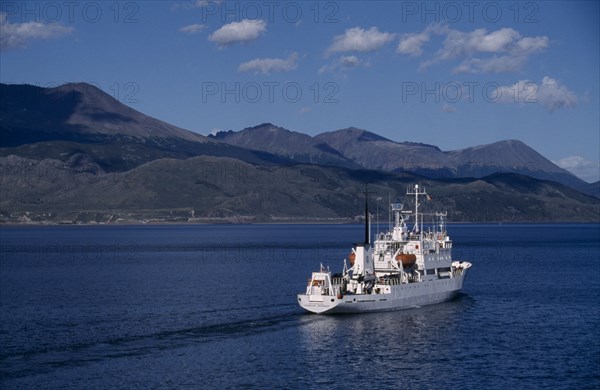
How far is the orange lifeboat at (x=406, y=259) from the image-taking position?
9869 cm

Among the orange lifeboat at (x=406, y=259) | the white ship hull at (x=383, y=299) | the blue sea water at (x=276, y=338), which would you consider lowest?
the blue sea water at (x=276, y=338)

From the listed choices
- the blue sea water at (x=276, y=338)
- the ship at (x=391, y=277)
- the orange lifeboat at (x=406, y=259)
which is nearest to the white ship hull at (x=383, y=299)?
the ship at (x=391, y=277)

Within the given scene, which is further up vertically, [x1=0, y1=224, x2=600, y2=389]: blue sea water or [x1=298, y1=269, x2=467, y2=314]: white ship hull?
[x1=298, y1=269, x2=467, y2=314]: white ship hull

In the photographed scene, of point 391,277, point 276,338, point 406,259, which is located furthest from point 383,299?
point 276,338

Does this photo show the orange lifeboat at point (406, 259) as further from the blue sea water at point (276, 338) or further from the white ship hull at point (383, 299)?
the blue sea water at point (276, 338)

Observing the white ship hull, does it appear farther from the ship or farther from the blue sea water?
the blue sea water

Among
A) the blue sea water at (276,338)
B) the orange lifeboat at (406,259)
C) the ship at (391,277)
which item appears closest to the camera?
the blue sea water at (276,338)

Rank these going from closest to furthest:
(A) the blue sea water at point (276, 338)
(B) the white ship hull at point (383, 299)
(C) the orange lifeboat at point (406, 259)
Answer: (A) the blue sea water at point (276, 338) → (B) the white ship hull at point (383, 299) → (C) the orange lifeboat at point (406, 259)

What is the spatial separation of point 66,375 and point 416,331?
36023mm

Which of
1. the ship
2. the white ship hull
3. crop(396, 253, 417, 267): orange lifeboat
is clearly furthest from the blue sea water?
crop(396, 253, 417, 267): orange lifeboat

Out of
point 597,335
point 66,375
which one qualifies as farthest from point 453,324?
point 66,375

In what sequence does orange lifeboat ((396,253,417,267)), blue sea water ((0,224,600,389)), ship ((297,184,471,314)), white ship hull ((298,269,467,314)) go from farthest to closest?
orange lifeboat ((396,253,417,267)) < ship ((297,184,471,314)) < white ship hull ((298,269,467,314)) < blue sea water ((0,224,600,389))

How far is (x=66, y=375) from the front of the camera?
197ft

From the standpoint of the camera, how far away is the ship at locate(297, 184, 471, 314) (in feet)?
293
